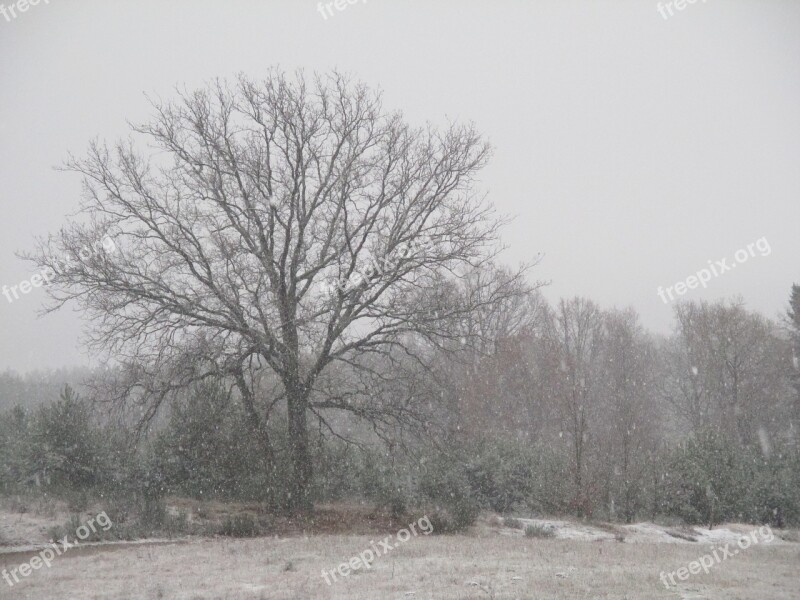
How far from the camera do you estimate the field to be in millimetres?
8070

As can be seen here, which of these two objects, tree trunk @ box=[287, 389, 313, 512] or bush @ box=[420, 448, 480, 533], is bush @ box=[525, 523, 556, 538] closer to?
bush @ box=[420, 448, 480, 533]

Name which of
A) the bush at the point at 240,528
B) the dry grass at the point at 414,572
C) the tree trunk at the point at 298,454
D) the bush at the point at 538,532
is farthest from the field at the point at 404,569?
the tree trunk at the point at 298,454

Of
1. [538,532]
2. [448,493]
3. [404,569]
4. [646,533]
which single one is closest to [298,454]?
[448,493]

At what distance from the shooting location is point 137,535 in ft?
46.4

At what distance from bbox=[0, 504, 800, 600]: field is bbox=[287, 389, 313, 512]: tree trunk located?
6.36 feet

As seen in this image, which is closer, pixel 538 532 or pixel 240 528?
pixel 240 528

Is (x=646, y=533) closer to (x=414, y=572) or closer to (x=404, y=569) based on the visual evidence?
(x=404, y=569)

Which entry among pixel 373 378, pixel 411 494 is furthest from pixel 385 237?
pixel 411 494

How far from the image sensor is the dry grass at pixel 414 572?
26.3 ft

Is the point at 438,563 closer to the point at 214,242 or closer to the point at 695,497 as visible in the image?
the point at 214,242

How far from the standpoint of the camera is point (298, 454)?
16.7m

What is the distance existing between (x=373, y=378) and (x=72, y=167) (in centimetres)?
1010

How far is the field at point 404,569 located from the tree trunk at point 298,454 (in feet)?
6.36

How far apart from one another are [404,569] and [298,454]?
7.59 m
